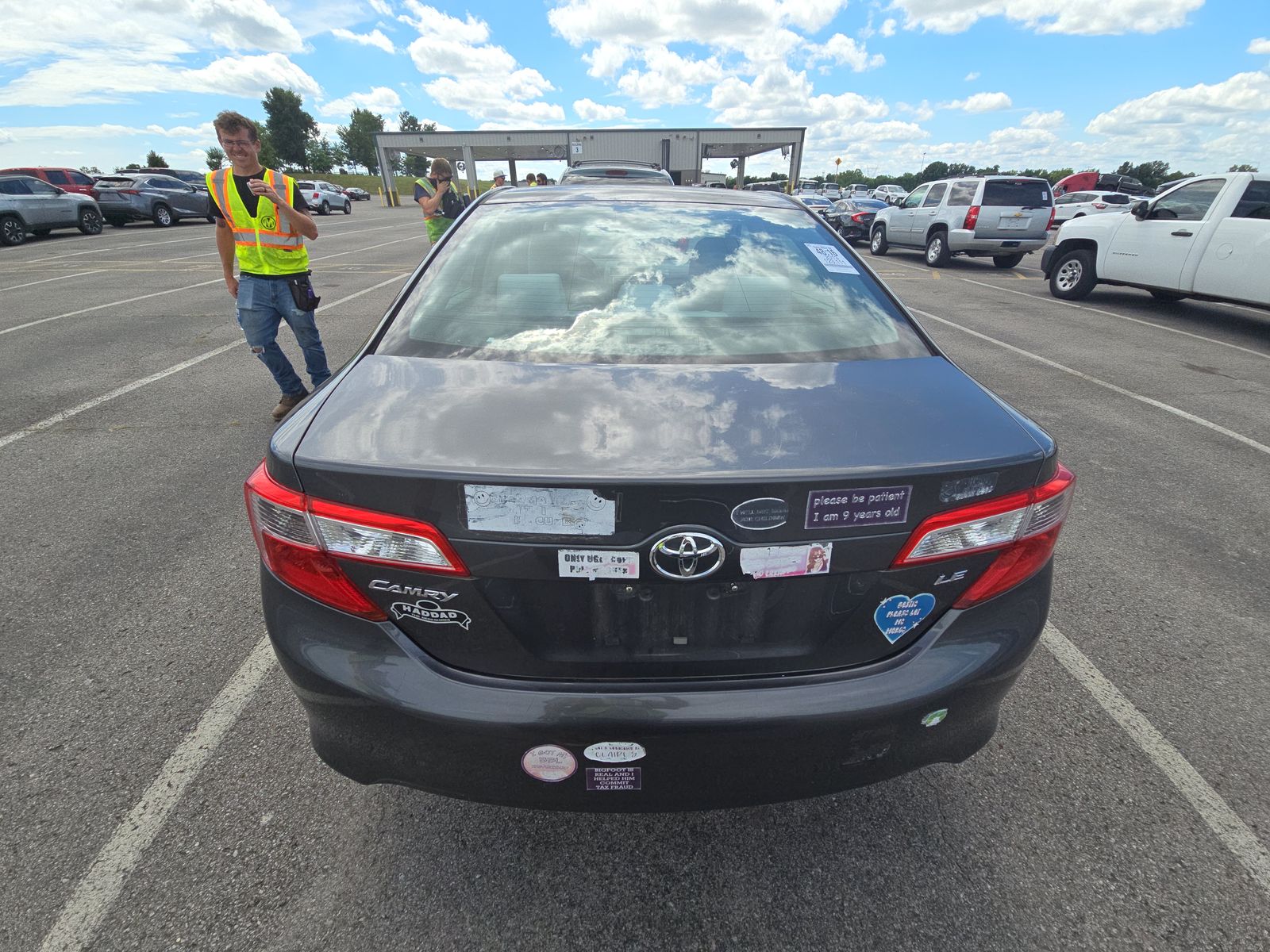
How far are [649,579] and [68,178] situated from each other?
2941 cm

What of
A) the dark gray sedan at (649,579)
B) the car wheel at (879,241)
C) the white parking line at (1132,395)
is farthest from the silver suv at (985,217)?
the dark gray sedan at (649,579)

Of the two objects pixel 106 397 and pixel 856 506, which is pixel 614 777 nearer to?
pixel 856 506

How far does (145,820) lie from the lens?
189cm

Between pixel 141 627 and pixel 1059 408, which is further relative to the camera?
pixel 1059 408

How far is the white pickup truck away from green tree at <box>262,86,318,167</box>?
4255 inches

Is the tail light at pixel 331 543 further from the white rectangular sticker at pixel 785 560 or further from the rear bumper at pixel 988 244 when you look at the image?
the rear bumper at pixel 988 244

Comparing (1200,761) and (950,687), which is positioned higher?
(950,687)

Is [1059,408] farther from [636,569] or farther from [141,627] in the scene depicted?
[141,627]

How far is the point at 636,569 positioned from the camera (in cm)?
131

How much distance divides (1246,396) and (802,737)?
708 cm

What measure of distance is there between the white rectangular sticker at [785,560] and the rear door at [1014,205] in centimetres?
1583

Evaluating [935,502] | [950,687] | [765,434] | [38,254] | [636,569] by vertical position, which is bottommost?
[38,254]

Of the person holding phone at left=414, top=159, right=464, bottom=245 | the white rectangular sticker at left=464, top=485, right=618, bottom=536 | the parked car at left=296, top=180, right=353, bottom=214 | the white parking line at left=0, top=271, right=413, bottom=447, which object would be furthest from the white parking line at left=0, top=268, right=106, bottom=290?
the parked car at left=296, top=180, right=353, bottom=214

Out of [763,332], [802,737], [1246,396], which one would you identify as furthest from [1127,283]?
[802,737]
